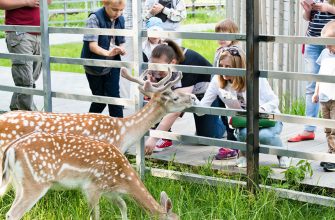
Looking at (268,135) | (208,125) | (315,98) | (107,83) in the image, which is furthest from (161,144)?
(315,98)

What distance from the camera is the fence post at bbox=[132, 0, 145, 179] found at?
6.32 m

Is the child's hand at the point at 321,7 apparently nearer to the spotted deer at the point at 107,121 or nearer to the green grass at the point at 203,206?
the spotted deer at the point at 107,121

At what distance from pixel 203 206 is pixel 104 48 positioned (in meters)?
2.30

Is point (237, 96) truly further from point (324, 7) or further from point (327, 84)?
point (324, 7)

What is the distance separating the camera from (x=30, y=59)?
7.16 meters

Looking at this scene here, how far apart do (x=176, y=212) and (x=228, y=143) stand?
70 centimetres

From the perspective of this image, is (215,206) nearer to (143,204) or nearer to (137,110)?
(143,204)

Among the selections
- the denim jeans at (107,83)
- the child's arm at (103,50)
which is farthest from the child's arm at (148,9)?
the child's arm at (103,50)

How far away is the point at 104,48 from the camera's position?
7539 millimetres

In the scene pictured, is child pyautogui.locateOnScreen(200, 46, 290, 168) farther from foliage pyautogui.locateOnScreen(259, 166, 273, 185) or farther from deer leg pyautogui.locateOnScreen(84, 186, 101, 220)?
deer leg pyautogui.locateOnScreen(84, 186, 101, 220)

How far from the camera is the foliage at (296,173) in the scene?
6.02 m

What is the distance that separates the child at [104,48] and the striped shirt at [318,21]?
5.47ft

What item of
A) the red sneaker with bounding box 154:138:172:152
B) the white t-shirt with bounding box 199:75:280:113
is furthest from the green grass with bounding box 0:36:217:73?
the white t-shirt with bounding box 199:75:280:113

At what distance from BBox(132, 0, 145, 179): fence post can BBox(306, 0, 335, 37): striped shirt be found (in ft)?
5.75
